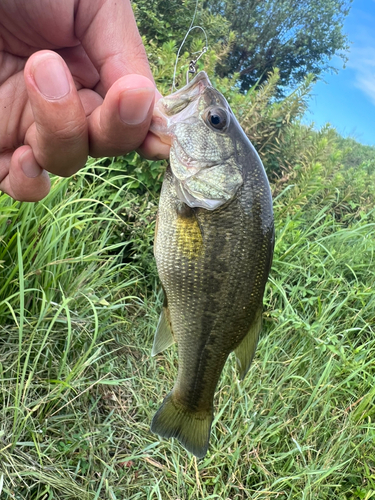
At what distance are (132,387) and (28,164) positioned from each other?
180 cm

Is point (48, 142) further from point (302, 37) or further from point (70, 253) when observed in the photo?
point (302, 37)

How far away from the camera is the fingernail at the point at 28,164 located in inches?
55.1

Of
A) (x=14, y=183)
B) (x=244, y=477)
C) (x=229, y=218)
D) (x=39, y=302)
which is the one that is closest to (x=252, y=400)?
(x=244, y=477)

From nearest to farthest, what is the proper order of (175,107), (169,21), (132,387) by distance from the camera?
1. (175,107)
2. (132,387)
3. (169,21)

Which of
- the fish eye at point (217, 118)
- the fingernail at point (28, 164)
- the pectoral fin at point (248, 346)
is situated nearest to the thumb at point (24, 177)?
the fingernail at point (28, 164)

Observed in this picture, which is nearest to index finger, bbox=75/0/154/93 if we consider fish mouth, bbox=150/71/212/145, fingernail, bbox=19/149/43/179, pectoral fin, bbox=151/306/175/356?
fish mouth, bbox=150/71/212/145

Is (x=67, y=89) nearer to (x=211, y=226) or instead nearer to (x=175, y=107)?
(x=175, y=107)

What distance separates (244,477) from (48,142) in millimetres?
2276

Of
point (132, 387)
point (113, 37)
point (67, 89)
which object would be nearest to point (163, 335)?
point (67, 89)

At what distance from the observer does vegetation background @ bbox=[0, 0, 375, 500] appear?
80.0 inches

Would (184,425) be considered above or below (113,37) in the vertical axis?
below

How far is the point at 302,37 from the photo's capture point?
18.3 meters

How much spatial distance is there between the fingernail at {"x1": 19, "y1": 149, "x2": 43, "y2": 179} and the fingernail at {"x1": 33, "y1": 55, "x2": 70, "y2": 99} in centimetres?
45

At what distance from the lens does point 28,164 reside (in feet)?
4.60
